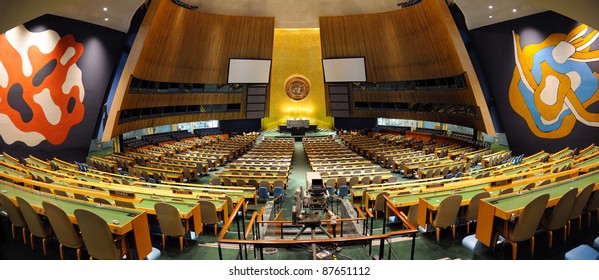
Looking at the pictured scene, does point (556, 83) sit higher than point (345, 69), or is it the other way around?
point (345, 69)

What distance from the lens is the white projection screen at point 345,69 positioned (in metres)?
25.6

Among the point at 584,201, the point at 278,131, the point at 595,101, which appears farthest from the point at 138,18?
the point at 595,101

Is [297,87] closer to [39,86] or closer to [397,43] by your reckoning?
[397,43]

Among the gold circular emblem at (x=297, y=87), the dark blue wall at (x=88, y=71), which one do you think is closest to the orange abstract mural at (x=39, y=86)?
the dark blue wall at (x=88, y=71)

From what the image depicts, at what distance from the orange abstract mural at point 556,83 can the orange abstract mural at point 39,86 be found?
22.7 meters

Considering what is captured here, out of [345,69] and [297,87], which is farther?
[297,87]

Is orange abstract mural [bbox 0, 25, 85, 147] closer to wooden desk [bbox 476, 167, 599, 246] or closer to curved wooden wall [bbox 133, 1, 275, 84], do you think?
curved wooden wall [bbox 133, 1, 275, 84]

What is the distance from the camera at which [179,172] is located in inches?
493

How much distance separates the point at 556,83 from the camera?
13.7 m

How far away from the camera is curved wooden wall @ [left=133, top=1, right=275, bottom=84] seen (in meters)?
18.0

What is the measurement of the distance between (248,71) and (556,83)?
2114 centimetres

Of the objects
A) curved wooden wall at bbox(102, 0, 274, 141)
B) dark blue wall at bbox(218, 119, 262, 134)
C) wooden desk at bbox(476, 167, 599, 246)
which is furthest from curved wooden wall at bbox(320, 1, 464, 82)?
wooden desk at bbox(476, 167, 599, 246)

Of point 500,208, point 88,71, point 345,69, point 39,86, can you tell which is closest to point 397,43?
point 345,69

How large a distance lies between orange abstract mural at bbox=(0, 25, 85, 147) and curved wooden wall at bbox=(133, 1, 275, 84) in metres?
3.33
